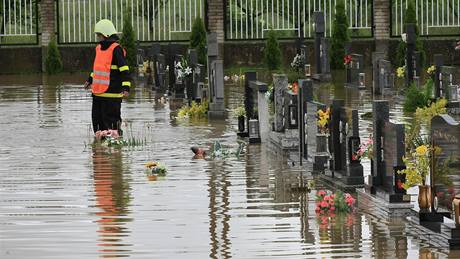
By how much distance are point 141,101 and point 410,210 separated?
1645 centimetres

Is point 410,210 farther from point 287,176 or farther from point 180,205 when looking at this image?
point 287,176

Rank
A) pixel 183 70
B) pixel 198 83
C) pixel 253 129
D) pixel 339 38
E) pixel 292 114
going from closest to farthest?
pixel 292 114 → pixel 253 129 → pixel 198 83 → pixel 183 70 → pixel 339 38

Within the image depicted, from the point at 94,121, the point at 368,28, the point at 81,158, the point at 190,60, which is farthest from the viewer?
the point at 368,28

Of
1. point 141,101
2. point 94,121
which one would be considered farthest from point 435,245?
point 141,101

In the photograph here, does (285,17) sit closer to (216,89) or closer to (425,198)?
(216,89)

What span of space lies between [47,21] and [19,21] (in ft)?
3.45

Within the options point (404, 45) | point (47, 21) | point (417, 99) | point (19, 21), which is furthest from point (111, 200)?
point (19, 21)

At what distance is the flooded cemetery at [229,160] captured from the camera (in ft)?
43.0

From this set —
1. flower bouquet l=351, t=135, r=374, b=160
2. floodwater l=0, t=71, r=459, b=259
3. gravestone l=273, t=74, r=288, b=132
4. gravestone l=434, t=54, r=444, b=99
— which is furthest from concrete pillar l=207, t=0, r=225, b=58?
flower bouquet l=351, t=135, r=374, b=160

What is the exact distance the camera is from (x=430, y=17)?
1663 inches

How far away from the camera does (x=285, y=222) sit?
14.1 meters

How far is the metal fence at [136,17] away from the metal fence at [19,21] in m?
0.76

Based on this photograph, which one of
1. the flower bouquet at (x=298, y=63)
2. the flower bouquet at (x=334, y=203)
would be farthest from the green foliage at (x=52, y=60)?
the flower bouquet at (x=334, y=203)

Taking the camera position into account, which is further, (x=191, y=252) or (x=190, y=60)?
(x=190, y=60)
